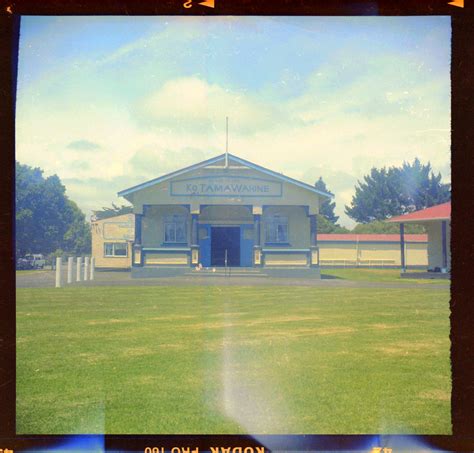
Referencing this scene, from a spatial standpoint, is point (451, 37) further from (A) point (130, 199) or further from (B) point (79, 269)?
(B) point (79, 269)

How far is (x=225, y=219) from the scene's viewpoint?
8.04 m

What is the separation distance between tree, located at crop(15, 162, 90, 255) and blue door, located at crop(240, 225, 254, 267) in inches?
104

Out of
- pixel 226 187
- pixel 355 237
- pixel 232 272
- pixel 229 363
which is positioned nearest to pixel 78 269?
pixel 232 272

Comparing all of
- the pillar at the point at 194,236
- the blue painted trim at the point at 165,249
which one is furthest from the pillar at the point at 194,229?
the blue painted trim at the point at 165,249

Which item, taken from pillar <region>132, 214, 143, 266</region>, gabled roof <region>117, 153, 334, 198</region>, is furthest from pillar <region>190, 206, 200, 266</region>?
gabled roof <region>117, 153, 334, 198</region>

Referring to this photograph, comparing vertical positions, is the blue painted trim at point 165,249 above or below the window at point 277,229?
below

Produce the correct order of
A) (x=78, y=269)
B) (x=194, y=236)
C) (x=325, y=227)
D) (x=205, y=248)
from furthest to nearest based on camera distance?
1. (x=194, y=236)
2. (x=205, y=248)
3. (x=78, y=269)
4. (x=325, y=227)

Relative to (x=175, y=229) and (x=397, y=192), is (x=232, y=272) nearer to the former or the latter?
(x=175, y=229)

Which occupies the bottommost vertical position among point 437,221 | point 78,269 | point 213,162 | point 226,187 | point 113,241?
point 78,269

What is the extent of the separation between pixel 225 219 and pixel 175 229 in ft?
4.10

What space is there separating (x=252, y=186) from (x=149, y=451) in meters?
3.72

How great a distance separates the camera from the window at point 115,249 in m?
7.96

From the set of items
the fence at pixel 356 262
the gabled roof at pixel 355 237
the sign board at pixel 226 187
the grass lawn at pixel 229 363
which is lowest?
the grass lawn at pixel 229 363

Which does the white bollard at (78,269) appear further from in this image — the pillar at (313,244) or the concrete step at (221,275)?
the pillar at (313,244)
